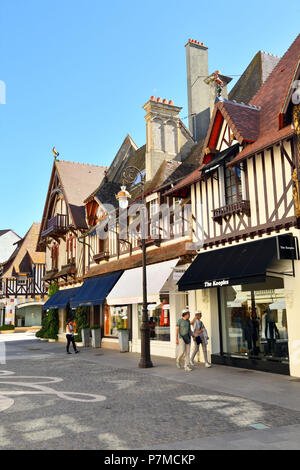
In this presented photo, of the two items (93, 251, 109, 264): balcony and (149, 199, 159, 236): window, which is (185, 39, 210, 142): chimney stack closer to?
(149, 199, 159, 236): window

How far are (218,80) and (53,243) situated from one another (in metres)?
18.8

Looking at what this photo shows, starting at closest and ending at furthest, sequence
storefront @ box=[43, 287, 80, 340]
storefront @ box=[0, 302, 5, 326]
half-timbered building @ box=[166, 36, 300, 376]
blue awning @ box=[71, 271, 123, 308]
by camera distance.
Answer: half-timbered building @ box=[166, 36, 300, 376] → blue awning @ box=[71, 271, 123, 308] → storefront @ box=[43, 287, 80, 340] → storefront @ box=[0, 302, 5, 326]

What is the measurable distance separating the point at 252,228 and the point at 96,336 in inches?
473

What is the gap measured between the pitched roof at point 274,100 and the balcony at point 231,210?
1.29 meters

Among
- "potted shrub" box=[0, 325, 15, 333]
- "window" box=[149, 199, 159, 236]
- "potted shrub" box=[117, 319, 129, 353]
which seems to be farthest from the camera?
"potted shrub" box=[0, 325, 15, 333]

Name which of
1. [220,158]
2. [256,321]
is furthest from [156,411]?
[220,158]

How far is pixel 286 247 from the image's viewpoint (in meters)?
10.3

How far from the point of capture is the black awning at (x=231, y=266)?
10570 millimetres

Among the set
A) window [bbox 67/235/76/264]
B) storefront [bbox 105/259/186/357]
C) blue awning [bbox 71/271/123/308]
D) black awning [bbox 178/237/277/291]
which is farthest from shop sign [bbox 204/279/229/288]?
window [bbox 67/235/76/264]

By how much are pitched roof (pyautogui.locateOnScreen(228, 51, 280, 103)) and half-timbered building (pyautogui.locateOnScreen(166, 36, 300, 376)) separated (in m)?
1.44

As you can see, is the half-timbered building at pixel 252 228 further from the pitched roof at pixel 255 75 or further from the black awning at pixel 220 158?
the pitched roof at pixel 255 75

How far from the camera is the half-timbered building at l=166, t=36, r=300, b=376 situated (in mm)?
10492

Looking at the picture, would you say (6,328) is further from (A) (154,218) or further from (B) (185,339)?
(B) (185,339)

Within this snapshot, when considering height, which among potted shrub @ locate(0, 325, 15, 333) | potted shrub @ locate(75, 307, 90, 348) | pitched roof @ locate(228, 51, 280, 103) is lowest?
potted shrub @ locate(0, 325, 15, 333)
